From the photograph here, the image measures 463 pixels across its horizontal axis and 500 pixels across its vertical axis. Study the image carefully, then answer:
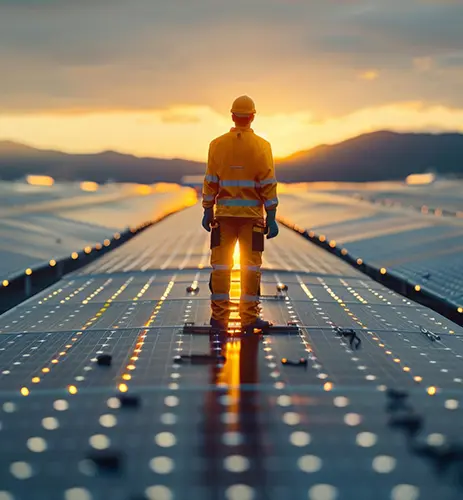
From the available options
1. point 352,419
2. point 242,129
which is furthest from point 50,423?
point 242,129

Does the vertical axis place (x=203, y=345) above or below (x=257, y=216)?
below

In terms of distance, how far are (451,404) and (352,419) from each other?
76 centimetres

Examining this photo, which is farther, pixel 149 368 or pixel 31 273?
pixel 31 273

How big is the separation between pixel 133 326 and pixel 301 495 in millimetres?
4771

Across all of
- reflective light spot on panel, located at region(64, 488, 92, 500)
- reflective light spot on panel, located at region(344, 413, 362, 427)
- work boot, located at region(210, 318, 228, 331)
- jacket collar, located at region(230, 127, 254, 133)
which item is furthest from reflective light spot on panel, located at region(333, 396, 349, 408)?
jacket collar, located at region(230, 127, 254, 133)

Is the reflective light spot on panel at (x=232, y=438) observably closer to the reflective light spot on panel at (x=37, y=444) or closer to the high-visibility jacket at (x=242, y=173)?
the reflective light spot on panel at (x=37, y=444)

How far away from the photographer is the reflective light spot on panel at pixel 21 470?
4264 millimetres

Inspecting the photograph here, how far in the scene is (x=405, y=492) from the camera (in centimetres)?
403

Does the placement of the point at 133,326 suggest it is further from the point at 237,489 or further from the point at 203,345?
the point at 237,489

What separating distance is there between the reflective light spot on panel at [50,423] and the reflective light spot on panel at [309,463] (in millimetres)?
1392

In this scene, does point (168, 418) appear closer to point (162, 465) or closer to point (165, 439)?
point (165, 439)

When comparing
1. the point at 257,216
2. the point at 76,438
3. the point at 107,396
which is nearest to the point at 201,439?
the point at 76,438

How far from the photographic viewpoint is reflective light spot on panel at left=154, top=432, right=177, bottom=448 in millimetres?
4633

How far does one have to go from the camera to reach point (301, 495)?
4004mm
